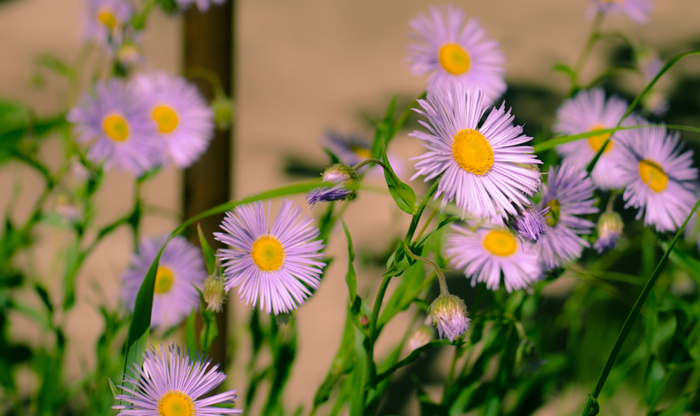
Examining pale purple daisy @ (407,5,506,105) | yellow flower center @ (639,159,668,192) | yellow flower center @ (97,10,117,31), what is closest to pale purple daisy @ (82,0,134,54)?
yellow flower center @ (97,10,117,31)

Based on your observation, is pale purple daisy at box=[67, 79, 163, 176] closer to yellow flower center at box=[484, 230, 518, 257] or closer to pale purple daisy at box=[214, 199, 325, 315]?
pale purple daisy at box=[214, 199, 325, 315]

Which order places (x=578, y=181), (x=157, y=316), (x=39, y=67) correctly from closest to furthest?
(x=578, y=181), (x=157, y=316), (x=39, y=67)

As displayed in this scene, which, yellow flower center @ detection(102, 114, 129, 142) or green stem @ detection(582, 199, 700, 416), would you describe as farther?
yellow flower center @ detection(102, 114, 129, 142)

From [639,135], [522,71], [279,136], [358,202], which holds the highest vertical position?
[522,71]

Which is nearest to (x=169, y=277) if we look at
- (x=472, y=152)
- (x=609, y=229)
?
(x=472, y=152)

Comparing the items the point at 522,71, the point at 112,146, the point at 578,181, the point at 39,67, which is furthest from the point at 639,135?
the point at 39,67

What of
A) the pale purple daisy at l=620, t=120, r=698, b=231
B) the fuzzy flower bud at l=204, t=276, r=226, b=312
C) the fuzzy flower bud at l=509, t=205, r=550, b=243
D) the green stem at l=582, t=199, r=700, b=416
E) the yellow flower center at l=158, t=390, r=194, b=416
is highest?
the pale purple daisy at l=620, t=120, r=698, b=231

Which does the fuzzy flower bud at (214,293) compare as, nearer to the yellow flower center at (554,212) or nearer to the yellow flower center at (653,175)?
the yellow flower center at (554,212)

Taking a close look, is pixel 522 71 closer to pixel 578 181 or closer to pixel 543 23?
pixel 543 23
